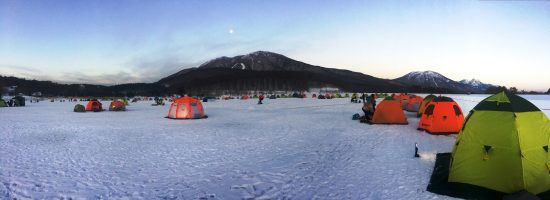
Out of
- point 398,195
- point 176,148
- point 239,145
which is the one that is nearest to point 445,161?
point 398,195

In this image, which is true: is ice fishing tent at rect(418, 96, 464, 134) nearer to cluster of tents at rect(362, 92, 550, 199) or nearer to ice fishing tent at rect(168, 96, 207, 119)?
cluster of tents at rect(362, 92, 550, 199)

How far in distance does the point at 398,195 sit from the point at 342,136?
8.07 m

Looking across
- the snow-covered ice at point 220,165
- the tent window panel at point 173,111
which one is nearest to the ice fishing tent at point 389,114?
the snow-covered ice at point 220,165

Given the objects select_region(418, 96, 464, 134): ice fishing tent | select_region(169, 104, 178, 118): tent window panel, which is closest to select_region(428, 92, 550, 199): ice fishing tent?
select_region(418, 96, 464, 134): ice fishing tent

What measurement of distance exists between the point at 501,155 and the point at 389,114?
40.1 ft

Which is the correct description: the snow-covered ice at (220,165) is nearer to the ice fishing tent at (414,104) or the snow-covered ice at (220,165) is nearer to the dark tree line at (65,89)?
the ice fishing tent at (414,104)

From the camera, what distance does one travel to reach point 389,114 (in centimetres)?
1891

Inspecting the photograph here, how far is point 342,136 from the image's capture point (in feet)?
48.2

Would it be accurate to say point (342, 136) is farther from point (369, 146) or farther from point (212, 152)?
point (212, 152)

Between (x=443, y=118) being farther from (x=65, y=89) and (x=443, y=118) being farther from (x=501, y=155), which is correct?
(x=65, y=89)

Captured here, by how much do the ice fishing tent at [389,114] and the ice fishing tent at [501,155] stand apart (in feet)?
36.9

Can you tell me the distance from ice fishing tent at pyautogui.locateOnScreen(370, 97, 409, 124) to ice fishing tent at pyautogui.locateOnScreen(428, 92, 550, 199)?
1124 centimetres

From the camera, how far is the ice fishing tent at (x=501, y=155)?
664cm

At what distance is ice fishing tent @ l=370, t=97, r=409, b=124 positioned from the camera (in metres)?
18.8
